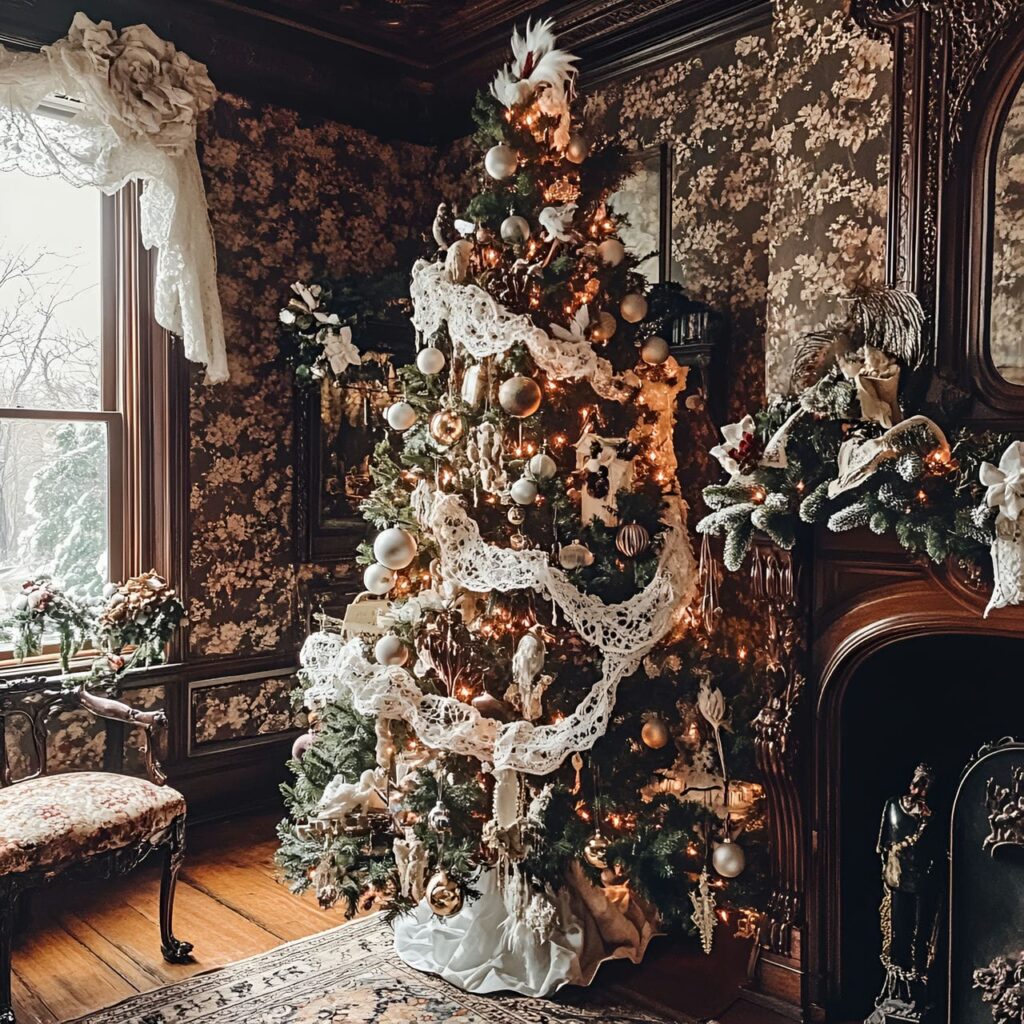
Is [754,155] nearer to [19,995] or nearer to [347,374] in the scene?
[347,374]

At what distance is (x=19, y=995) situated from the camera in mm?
2707

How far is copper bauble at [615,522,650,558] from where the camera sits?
274 centimetres

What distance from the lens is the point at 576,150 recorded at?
9.22 ft

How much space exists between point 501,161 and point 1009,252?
1.38 m

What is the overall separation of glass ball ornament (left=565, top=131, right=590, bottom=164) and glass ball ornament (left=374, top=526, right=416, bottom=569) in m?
1.21

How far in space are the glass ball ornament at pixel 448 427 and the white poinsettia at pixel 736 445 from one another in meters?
0.75

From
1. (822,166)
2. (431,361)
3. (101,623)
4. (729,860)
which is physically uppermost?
(822,166)

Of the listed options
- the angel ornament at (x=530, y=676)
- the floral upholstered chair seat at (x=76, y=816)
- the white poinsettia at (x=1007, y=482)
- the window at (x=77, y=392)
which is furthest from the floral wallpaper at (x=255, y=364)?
the white poinsettia at (x=1007, y=482)

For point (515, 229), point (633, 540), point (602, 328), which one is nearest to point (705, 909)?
point (633, 540)

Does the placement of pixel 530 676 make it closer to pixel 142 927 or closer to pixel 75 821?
pixel 75 821

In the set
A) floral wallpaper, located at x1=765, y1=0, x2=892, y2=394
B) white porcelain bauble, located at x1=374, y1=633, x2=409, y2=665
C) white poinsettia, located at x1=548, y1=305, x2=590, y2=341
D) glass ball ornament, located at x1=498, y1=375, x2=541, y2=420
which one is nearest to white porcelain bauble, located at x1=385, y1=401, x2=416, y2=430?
glass ball ornament, located at x1=498, y1=375, x2=541, y2=420

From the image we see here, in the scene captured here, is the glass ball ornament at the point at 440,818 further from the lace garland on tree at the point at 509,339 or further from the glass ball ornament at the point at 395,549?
the lace garland on tree at the point at 509,339

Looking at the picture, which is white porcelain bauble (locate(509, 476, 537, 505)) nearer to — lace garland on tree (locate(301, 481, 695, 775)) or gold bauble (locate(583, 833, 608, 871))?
lace garland on tree (locate(301, 481, 695, 775))

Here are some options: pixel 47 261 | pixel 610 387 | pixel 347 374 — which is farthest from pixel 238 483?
pixel 610 387
